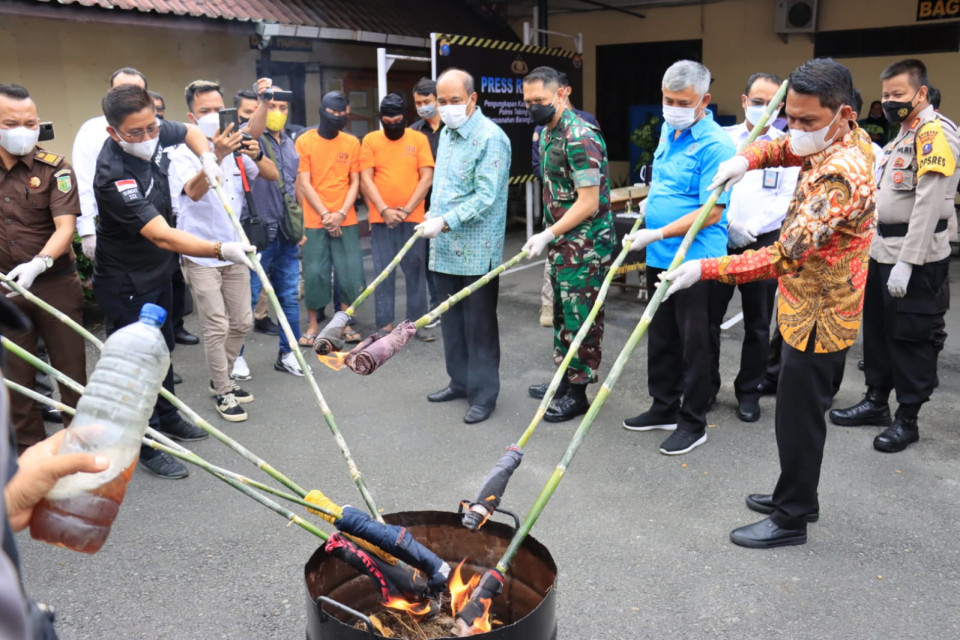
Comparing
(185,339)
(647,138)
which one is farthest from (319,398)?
(647,138)

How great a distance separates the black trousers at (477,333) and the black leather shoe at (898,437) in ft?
7.59

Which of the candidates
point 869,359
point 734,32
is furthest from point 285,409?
point 734,32

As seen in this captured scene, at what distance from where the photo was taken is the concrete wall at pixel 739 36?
10.7 m

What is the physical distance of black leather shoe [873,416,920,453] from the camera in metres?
4.52

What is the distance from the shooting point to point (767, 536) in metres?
3.61

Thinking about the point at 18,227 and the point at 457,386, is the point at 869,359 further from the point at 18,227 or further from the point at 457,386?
the point at 18,227

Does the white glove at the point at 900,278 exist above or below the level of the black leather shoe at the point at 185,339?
above

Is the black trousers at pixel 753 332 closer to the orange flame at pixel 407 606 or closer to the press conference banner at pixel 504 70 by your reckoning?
the orange flame at pixel 407 606

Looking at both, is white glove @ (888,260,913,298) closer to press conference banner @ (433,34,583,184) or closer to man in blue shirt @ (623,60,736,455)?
man in blue shirt @ (623,60,736,455)

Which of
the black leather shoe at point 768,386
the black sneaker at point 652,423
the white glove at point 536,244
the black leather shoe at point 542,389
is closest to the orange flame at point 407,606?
the white glove at point 536,244

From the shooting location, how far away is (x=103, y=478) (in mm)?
1593

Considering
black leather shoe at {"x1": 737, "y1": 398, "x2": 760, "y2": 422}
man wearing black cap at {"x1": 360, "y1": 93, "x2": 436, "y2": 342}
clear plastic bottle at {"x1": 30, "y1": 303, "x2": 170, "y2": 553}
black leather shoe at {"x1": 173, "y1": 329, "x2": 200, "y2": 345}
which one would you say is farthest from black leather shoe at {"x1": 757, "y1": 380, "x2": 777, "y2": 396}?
black leather shoe at {"x1": 173, "y1": 329, "x2": 200, "y2": 345}

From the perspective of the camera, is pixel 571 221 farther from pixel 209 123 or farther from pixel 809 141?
pixel 209 123

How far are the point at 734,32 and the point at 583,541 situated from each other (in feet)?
34.5
